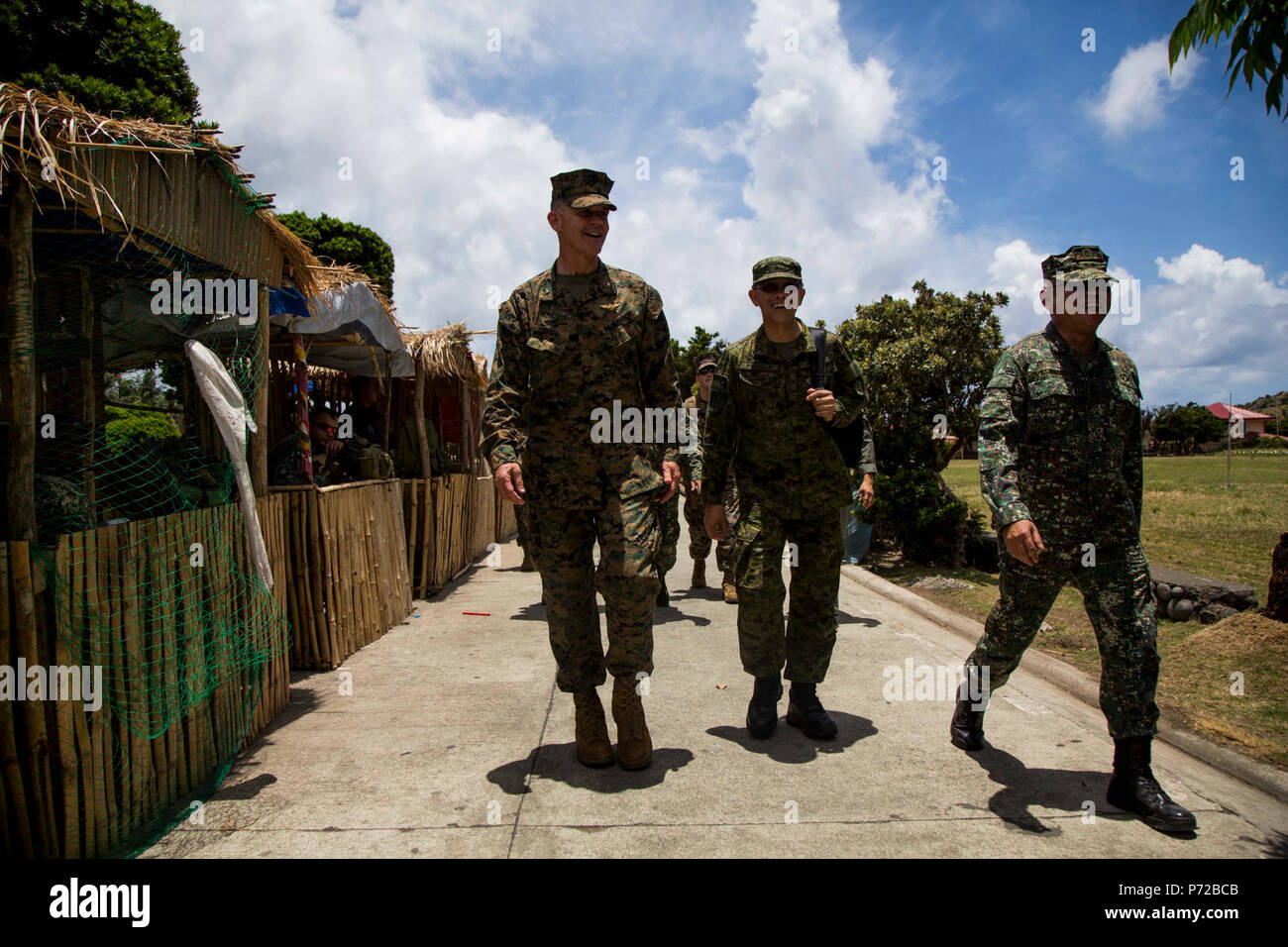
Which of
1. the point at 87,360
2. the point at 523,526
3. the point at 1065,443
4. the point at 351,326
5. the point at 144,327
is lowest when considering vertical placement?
the point at 523,526

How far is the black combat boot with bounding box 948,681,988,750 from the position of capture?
346 centimetres

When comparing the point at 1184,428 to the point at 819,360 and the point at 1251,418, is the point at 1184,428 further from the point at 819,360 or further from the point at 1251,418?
the point at 819,360

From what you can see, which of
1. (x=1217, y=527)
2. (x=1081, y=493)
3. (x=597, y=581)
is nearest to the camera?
(x=1081, y=493)

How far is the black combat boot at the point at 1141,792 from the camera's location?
268 centimetres

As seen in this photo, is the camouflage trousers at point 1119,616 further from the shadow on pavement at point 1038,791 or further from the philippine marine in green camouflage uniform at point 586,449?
the philippine marine in green camouflage uniform at point 586,449

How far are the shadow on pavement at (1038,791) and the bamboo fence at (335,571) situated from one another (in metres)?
3.68

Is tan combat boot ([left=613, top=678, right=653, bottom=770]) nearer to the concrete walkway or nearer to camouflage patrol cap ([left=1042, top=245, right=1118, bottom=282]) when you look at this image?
the concrete walkway

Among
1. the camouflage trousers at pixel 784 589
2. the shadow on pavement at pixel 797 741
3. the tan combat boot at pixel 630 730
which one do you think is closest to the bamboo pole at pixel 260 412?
the tan combat boot at pixel 630 730

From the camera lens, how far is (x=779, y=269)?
351 cm

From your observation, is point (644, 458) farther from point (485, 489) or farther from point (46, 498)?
point (485, 489)

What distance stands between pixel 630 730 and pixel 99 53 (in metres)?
15.5

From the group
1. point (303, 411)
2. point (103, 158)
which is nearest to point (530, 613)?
point (303, 411)

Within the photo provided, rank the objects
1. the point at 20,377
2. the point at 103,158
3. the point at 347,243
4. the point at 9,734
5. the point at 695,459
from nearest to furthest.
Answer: the point at 9,734
the point at 20,377
the point at 103,158
the point at 695,459
the point at 347,243

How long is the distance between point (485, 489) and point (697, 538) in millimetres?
4502
